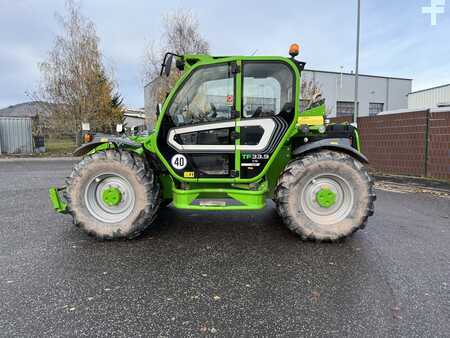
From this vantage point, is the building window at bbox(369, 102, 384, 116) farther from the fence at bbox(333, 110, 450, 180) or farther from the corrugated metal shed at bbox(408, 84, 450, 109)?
the fence at bbox(333, 110, 450, 180)

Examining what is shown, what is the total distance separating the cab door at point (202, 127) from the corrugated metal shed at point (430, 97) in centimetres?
2235

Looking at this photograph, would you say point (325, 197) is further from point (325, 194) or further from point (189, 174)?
point (189, 174)

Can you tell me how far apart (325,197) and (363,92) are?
26858 millimetres

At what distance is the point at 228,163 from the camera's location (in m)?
3.56

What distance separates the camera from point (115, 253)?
3111 millimetres

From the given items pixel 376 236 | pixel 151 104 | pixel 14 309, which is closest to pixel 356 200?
pixel 376 236

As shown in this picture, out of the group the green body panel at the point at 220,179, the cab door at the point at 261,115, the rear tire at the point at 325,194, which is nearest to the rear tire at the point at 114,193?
the green body panel at the point at 220,179

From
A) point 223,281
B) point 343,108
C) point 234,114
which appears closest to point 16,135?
point 234,114

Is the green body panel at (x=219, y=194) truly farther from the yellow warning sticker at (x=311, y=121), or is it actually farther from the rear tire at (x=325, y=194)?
the yellow warning sticker at (x=311, y=121)

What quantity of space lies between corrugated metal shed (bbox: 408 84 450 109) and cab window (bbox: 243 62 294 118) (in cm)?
2177

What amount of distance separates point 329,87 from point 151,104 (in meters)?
15.8

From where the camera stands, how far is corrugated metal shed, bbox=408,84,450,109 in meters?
20.2

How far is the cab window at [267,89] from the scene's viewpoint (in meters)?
3.45

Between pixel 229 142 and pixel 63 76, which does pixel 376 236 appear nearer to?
pixel 229 142
